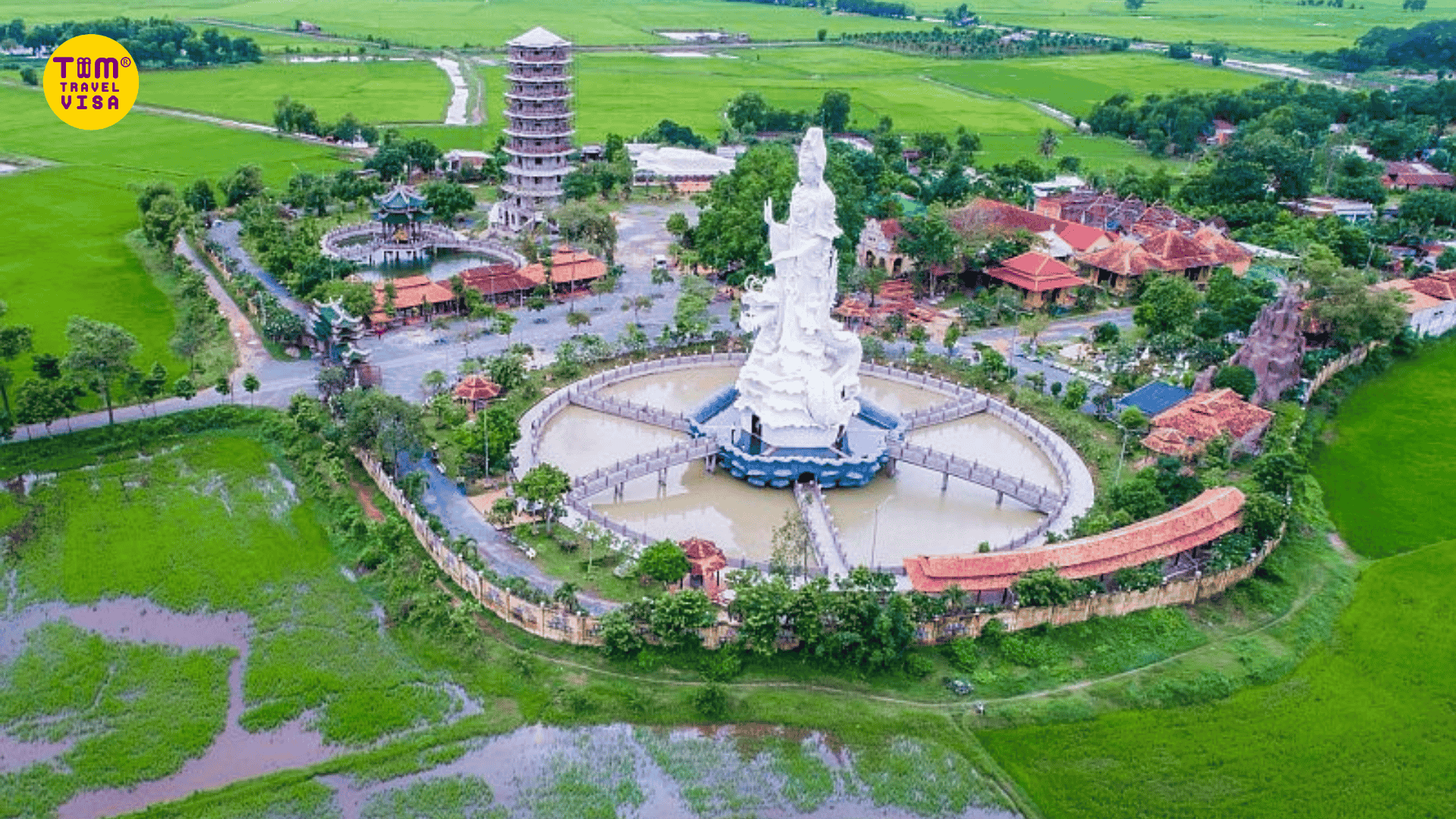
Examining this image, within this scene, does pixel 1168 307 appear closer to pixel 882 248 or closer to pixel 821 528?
pixel 882 248

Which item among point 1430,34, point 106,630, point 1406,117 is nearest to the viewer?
point 106,630

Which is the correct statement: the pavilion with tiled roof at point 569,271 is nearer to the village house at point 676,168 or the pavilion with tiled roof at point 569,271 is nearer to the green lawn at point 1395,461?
the village house at point 676,168

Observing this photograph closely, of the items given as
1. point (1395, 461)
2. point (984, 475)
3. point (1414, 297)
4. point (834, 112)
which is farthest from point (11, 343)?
point (834, 112)

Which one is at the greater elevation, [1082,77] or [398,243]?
[1082,77]

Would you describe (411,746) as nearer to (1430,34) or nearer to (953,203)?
(953,203)

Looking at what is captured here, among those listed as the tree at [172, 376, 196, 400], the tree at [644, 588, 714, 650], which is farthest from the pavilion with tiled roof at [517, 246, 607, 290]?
the tree at [644, 588, 714, 650]

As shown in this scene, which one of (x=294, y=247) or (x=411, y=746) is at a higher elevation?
(x=294, y=247)

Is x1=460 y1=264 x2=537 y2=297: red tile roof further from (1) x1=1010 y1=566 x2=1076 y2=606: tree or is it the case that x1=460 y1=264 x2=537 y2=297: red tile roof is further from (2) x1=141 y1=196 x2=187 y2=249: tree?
(1) x1=1010 y1=566 x2=1076 y2=606: tree

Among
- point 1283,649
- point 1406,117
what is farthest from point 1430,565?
point 1406,117
